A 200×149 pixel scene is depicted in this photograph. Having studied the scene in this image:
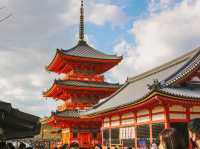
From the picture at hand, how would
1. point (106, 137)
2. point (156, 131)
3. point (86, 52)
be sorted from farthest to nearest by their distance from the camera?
point (86, 52) < point (106, 137) < point (156, 131)

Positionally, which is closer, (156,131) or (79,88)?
(156,131)

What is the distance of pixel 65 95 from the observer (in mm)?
37156

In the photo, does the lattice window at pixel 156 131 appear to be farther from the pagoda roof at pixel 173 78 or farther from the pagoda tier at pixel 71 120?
the pagoda tier at pixel 71 120

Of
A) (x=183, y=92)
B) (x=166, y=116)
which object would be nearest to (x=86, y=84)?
(x=183, y=92)

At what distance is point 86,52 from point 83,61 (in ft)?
8.90

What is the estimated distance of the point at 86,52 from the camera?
40312 mm

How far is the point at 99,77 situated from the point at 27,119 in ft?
103

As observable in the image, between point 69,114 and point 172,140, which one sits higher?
point 69,114

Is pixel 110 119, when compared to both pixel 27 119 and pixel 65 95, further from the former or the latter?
pixel 27 119

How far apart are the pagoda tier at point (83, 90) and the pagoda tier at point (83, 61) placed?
2.51 m

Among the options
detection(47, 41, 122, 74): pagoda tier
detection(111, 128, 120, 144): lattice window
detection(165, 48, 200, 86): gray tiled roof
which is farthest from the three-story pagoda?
detection(165, 48, 200, 86): gray tiled roof

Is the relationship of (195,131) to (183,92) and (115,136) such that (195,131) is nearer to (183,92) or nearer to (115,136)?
(183,92)

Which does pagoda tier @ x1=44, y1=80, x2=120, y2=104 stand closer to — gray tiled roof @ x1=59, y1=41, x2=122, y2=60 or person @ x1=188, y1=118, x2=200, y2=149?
gray tiled roof @ x1=59, y1=41, x2=122, y2=60

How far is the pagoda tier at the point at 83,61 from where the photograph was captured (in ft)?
123
